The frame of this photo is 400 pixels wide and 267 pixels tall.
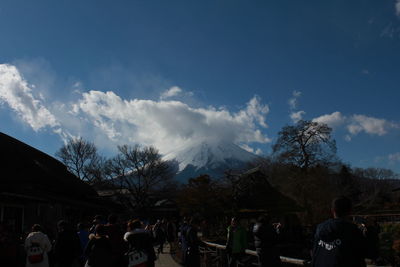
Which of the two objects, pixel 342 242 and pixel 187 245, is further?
pixel 187 245

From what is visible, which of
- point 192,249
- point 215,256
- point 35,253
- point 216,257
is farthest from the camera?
point 215,256

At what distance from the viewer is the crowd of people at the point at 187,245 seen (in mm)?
3607

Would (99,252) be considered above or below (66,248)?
above

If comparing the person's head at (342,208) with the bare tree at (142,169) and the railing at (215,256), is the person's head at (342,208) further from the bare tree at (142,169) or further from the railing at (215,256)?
the bare tree at (142,169)

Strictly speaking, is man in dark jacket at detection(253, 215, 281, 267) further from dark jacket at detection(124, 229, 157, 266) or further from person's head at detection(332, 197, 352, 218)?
person's head at detection(332, 197, 352, 218)

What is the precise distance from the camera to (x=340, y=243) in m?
3.60

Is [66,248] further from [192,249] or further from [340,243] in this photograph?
[340,243]

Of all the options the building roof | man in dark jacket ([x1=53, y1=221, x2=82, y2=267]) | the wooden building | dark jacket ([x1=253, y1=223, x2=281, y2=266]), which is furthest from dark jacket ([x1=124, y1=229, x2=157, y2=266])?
the building roof

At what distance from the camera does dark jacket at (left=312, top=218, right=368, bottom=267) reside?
356 cm

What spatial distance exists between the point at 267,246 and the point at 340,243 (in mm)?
4421

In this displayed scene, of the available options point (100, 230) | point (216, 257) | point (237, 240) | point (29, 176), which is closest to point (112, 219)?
point (100, 230)

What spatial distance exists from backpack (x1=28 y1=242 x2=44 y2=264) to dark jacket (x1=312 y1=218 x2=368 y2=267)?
6547 millimetres

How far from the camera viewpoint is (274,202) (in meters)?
20.4

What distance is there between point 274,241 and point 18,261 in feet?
17.6
